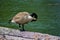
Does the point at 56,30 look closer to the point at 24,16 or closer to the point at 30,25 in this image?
the point at 30,25

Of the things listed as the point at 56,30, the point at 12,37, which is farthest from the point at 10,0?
the point at 12,37

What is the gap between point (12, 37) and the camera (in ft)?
11.5

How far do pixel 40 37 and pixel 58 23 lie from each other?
4.48 meters

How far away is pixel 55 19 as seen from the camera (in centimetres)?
859

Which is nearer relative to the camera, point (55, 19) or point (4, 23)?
point (4, 23)

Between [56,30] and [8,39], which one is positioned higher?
[8,39]

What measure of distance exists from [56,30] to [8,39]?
359 centimetres

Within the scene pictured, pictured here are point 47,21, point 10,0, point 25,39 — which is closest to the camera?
point 25,39

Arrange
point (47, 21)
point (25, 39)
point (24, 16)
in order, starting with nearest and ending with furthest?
point (25, 39)
point (24, 16)
point (47, 21)

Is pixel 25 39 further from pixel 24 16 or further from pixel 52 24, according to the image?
pixel 52 24

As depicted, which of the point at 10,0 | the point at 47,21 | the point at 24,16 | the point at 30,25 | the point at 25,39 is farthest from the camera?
the point at 10,0

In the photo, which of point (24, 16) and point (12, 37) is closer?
point (12, 37)

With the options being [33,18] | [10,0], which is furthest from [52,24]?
[10,0]

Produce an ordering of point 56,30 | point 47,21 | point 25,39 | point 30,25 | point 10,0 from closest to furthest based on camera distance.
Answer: point 25,39, point 56,30, point 30,25, point 47,21, point 10,0
